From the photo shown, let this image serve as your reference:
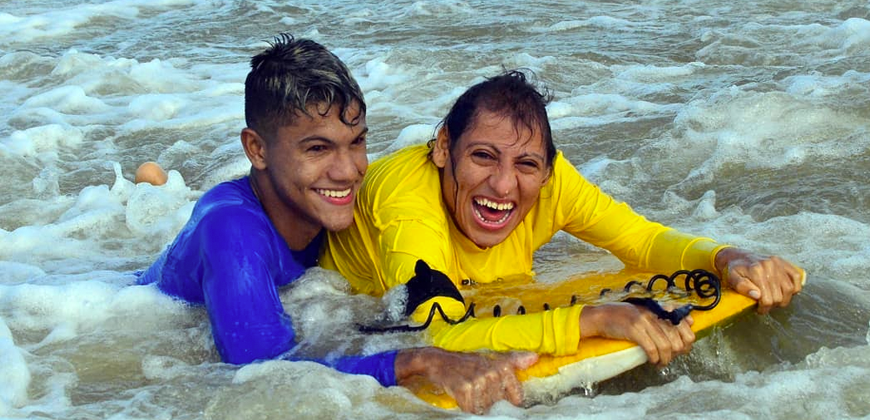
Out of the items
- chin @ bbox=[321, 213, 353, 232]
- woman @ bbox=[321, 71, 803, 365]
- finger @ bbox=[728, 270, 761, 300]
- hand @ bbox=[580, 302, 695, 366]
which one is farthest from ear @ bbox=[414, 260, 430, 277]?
finger @ bbox=[728, 270, 761, 300]

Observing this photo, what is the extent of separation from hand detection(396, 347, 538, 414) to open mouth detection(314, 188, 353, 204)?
0.73 meters

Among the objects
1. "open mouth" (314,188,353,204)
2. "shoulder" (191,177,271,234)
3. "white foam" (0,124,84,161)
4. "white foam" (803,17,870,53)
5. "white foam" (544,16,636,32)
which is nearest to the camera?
"shoulder" (191,177,271,234)

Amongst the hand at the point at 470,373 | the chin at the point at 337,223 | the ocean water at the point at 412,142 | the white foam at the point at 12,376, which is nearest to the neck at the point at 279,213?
the chin at the point at 337,223

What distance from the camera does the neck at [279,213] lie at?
13.2ft

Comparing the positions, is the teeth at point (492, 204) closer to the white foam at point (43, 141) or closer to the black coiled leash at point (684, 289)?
the black coiled leash at point (684, 289)

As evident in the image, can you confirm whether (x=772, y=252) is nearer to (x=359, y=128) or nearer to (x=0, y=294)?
(x=359, y=128)

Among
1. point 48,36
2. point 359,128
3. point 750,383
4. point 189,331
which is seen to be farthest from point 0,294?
point 48,36

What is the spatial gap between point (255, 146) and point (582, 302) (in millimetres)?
1357

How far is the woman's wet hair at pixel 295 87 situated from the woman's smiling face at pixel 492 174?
0.42 meters

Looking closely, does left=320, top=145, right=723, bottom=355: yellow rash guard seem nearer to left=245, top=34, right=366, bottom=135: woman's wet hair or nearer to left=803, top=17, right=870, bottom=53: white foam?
left=245, top=34, right=366, bottom=135: woman's wet hair

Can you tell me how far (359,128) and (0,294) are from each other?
6.45 ft

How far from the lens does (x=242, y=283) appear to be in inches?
140

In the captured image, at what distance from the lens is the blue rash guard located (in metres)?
3.55

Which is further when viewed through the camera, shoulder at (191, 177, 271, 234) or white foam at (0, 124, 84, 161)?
white foam at (0, 124, 84, 161)
